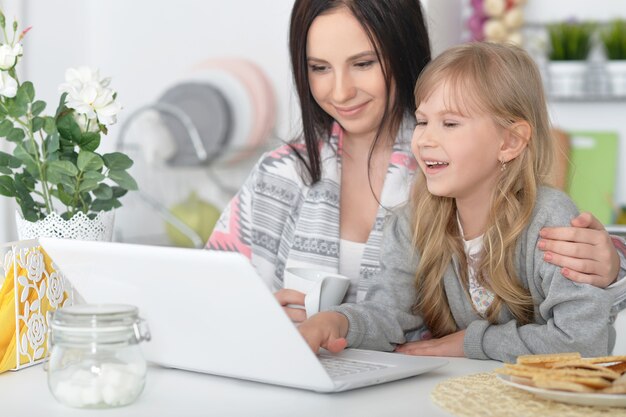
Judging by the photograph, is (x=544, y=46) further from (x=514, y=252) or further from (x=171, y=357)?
(x=171, y=357)

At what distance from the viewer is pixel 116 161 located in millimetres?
1417

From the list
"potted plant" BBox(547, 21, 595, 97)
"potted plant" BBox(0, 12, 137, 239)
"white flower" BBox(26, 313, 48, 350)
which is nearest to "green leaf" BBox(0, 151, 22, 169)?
"potted plant" BBox(0, 12, 137, 239)

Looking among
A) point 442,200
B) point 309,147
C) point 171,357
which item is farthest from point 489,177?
point 171,357

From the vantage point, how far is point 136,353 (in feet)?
3.34

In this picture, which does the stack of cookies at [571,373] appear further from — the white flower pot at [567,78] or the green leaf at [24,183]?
the white flower pot at [567,78]

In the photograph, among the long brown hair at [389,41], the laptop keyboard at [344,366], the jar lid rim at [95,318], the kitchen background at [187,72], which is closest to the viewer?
the jar lid rim at [95,318]

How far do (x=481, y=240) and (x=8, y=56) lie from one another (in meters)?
0.77

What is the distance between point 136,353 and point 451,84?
0.71 meters

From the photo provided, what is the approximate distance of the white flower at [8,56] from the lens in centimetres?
133

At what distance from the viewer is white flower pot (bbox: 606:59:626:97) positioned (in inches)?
124

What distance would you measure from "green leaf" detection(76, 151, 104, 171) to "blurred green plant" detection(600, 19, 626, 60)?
2.29m

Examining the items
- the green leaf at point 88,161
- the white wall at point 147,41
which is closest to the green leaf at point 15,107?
the green leaf at point 88,161

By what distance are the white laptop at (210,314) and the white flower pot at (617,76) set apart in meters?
2.21

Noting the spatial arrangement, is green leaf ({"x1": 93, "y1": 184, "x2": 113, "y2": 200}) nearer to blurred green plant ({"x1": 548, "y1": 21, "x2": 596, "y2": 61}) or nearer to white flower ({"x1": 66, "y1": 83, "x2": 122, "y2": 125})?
white flower ({"x1": 66, "y1": 83, "x2": 122, "y2": 125})
